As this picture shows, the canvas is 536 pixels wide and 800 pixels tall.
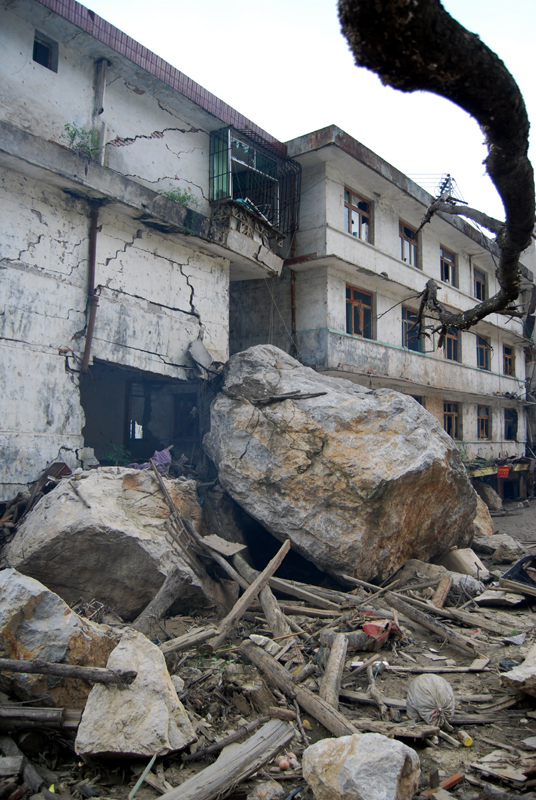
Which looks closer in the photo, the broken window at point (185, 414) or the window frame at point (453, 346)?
the broken window at point (185, 414)

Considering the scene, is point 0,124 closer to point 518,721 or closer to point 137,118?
point 137,118

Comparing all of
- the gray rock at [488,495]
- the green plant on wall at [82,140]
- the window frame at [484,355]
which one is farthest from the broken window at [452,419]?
the green plant on wall at [82,140]

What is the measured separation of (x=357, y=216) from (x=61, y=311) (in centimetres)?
989

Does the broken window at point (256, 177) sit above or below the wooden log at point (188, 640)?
above

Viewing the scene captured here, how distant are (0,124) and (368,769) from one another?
7968 mm

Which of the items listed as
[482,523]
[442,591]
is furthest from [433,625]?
[482,523]

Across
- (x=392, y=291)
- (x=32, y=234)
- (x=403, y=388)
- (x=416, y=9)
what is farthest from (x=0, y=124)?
(x=403, y=388)

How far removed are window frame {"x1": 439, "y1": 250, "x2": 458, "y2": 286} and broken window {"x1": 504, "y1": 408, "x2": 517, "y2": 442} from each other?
7.07 meters

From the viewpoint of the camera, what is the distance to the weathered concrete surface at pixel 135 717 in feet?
10.7


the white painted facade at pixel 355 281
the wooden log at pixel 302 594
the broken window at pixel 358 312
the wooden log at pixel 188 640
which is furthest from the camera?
the broken window at pixel 358 312

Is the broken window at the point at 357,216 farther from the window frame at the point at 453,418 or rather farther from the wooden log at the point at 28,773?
the wooden log at the point at 28,773

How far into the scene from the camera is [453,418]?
754 inches

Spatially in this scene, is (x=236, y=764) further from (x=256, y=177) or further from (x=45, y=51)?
(x=256, y=177)

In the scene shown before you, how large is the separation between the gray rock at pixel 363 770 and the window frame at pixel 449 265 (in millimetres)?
17994
